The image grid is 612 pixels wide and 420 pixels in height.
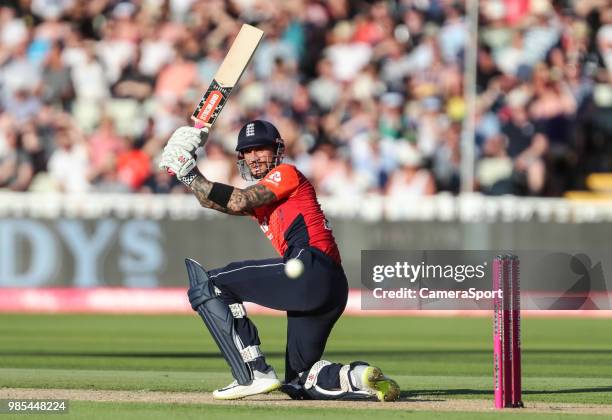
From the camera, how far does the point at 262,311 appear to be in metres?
20.2

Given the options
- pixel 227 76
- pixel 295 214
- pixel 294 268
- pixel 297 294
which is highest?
pixel 227 76

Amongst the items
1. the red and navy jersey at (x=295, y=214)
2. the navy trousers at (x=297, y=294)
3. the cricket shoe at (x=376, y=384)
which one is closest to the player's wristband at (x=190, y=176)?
the red and navy jersey at (x=295, y=214)

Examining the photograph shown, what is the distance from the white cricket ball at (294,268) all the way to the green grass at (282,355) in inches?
36.5

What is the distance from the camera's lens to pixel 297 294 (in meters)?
9.15

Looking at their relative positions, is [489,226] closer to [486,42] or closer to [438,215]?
[438,215]

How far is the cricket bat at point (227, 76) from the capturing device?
940cm

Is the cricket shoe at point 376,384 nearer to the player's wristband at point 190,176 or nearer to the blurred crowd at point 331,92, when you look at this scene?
the player's wristband at point 190,176

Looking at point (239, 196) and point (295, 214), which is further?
point (295, 214)

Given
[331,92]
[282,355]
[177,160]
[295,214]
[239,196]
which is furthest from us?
[331,92]

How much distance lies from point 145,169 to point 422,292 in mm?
12213

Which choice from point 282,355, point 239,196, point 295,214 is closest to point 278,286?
point 295,214

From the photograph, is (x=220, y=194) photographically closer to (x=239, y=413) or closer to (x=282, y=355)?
(x=239, y=413)

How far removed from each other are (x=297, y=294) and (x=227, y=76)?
1533 mm

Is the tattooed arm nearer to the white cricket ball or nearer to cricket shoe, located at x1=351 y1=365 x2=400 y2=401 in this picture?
the white cricket ball
